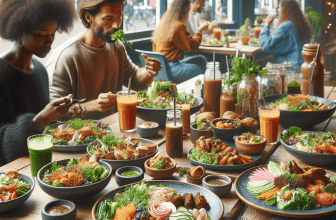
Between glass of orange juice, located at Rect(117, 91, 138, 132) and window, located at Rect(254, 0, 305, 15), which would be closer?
glass of orange juice, located at Rect(117, 91, 138, 132)

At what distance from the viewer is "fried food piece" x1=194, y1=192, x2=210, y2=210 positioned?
114 centimetres

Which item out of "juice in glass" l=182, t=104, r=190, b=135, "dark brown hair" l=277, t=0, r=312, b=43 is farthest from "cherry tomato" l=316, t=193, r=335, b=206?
"dark brown hair" l=277, t=0, r=312, b=43

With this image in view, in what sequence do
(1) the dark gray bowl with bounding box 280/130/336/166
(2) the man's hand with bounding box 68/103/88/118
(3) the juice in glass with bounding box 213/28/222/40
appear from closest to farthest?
(1) the dark gray bowl with bounding box 280/130/336/166 < (2) the man's hand with bounding box 68/103/88/118 < (3) the juice in glass with bounding box 213/28/222/40

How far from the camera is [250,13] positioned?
891 cm

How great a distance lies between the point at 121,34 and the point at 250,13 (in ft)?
23.8

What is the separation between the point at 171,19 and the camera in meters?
4.96

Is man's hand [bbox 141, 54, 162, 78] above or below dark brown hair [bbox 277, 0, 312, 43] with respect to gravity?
below

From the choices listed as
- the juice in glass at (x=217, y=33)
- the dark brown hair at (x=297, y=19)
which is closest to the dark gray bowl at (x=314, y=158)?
the dark brown hair at (x=297, y=19)

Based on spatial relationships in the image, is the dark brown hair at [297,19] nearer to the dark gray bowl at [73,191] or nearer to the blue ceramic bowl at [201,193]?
the blue ceramic bowl at [201,193]

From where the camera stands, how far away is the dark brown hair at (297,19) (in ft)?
16.2

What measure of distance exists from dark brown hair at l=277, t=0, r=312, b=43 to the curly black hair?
3.59m

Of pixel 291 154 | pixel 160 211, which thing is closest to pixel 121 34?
pixel 291 154

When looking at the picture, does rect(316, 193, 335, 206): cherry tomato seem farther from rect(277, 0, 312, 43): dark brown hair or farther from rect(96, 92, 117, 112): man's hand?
rect(277, 0, 312, 43): dark brown hair

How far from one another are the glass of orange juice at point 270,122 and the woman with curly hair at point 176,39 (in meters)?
3.34
